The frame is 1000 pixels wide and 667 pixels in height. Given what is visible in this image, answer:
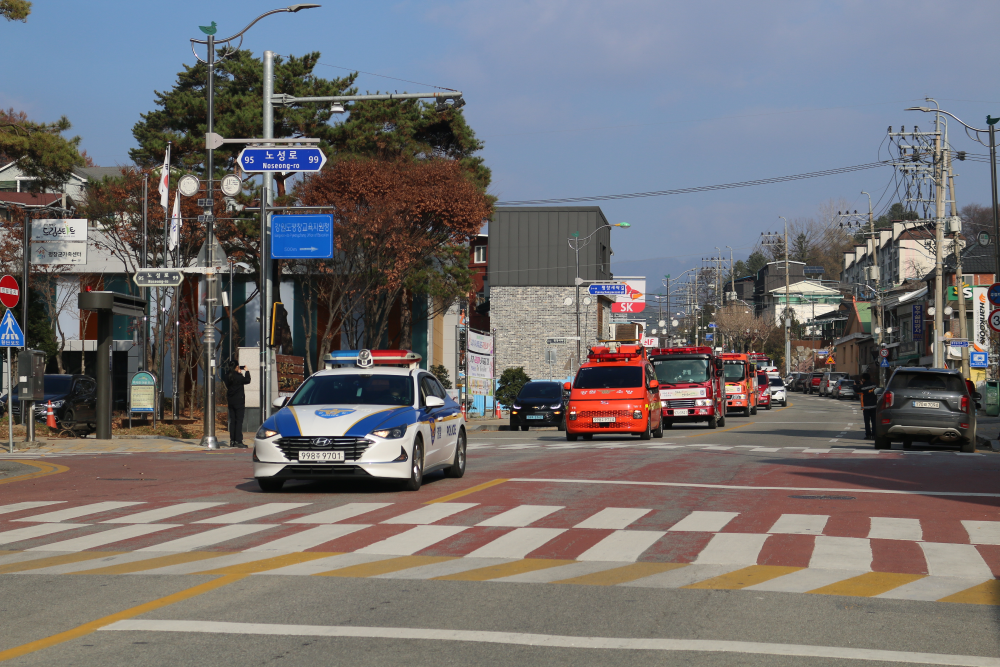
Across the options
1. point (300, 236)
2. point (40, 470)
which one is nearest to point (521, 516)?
point (40, 470)

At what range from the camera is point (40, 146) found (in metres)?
28.2

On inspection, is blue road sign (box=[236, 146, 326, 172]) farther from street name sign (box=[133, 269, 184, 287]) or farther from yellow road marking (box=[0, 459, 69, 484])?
yellow road marking (box=[0, 459, 69, 484])

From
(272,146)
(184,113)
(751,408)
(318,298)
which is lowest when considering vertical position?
(751,408)

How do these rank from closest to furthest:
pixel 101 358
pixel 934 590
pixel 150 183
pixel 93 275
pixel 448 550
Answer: pixel 934 590 → pixel 448 550 → pixel 101 358 → pixel 150 183 → pixel 93 275

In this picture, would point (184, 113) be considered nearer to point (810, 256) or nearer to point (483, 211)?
point (483, 211)

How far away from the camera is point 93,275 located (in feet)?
148

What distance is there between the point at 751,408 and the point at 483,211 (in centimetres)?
1788

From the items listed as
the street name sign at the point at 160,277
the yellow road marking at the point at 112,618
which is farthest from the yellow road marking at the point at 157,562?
the street name sign at the point at 160,277

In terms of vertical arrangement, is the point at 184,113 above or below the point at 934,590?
above

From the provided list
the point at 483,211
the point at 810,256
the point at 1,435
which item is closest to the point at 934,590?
the point at 1,435

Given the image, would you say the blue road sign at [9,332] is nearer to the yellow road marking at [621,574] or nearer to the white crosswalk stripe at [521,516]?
the white crosswalk stripe at [521,516]

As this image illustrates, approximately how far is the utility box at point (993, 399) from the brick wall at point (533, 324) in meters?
34.5

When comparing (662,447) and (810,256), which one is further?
(810,256)

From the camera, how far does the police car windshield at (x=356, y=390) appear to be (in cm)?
1418
